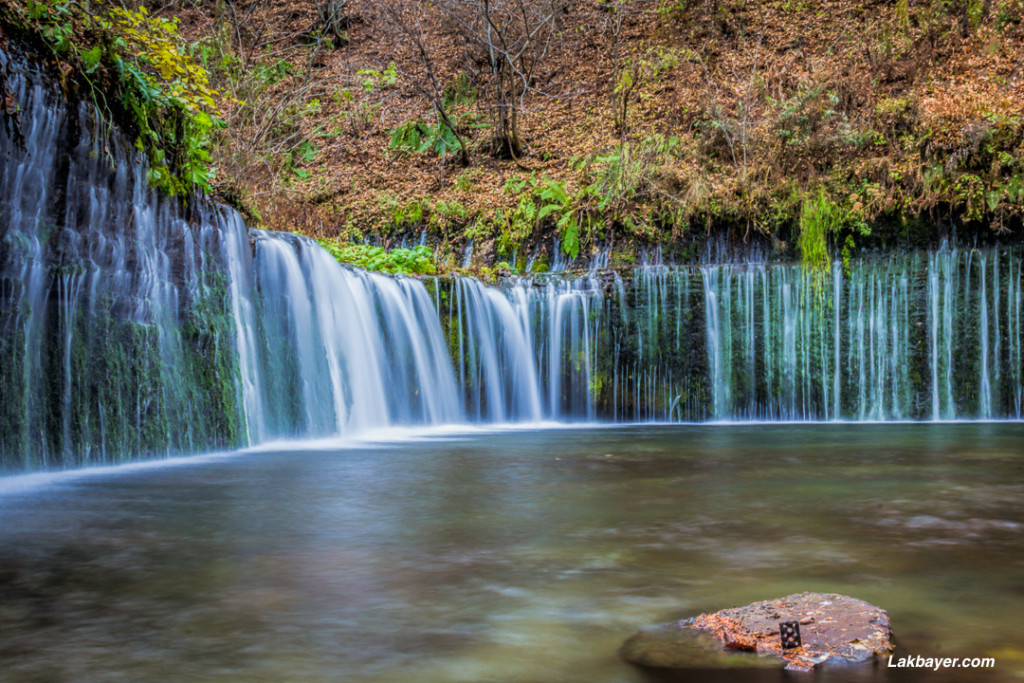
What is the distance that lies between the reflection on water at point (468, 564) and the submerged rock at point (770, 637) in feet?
0.28

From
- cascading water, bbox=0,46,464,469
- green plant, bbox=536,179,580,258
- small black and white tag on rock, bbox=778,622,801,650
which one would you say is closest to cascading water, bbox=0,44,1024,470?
cascading water, bbox=0,46,464,469

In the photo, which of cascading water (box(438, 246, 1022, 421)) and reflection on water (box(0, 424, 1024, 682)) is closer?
reflection on water (box(0, 424, 1024, 682))

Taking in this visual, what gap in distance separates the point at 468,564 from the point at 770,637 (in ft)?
4.68

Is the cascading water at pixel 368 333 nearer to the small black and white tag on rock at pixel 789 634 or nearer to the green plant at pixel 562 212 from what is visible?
the green plant at pixel 562 212

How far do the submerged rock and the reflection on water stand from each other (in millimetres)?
84

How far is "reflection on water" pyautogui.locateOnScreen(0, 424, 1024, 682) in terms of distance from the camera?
2.31m

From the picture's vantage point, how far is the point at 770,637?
2.29 m

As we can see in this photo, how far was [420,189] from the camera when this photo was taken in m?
18.7

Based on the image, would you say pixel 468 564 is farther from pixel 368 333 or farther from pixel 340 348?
pixel 368 333

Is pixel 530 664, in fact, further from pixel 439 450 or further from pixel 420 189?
pixel 420 189

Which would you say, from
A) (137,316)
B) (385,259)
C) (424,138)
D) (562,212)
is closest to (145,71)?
(137,316)

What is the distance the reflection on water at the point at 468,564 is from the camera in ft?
7.57

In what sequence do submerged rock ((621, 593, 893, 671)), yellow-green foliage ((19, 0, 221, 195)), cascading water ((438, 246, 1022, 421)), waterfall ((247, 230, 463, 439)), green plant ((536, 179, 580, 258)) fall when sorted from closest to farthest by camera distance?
submerged rock ((621, 593, 893, 671)) → yellow-green foliage ((19, 0, 221, 195)) → waterfall ((247, 230, 463, 439)) → cascading water ((438, 246, 1022, 421)) → green plant ((536, 179, 580, 258))

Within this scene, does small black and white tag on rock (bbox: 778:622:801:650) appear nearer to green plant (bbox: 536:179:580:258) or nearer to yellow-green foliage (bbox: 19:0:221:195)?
yellow-green foliage (bbox: 19:0:221:195)
